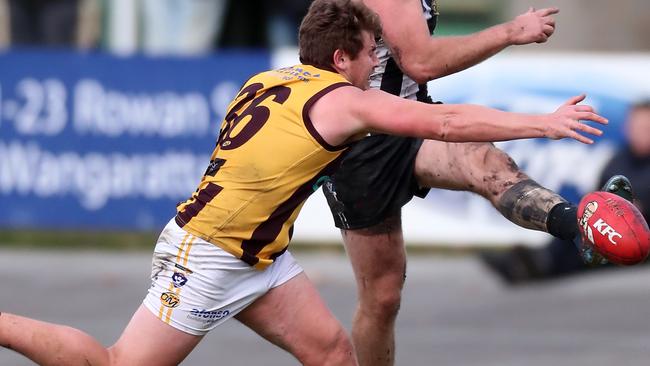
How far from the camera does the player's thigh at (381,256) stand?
20.9 feet

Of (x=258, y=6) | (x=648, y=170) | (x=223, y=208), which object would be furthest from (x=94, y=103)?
(x=223, y=208)

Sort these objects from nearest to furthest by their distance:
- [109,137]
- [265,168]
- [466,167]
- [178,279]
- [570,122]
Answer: [570,122] → [265,168] → [178,279] → [466,167] → [109,137]

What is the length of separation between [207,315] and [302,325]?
1.25ft

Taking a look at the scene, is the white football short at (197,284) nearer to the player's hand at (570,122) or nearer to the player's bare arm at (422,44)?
the player's bare arm at (422,44)

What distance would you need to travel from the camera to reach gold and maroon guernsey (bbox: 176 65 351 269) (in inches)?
202

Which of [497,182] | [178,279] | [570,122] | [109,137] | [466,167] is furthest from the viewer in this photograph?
[109,137]

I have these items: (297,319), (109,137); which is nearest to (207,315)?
(297,319)

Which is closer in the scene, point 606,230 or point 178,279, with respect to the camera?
point 606,230

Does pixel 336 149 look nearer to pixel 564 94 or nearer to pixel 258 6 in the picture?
pixel 564 94

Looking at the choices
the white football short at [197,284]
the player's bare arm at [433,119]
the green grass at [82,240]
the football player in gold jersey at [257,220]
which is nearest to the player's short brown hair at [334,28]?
the football player in gold jersey at [257,220]

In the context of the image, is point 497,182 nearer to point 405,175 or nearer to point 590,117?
point 405,175

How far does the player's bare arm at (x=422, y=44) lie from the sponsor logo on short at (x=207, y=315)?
A: 1.29 m

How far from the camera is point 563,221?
5.30 metres

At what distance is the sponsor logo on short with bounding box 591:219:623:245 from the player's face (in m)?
1.07
